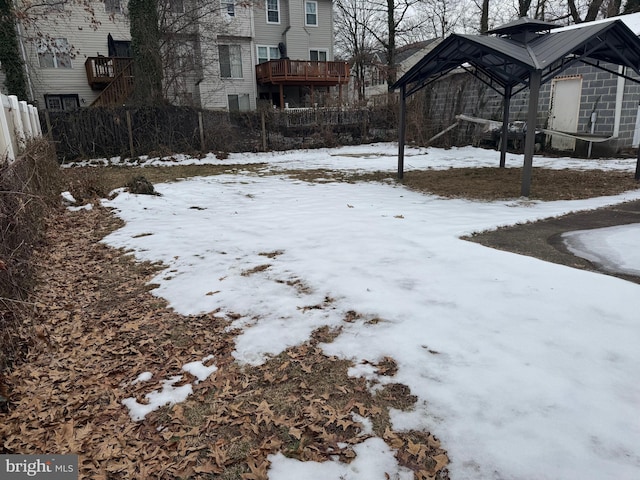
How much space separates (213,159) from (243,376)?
→ 14.3 meters

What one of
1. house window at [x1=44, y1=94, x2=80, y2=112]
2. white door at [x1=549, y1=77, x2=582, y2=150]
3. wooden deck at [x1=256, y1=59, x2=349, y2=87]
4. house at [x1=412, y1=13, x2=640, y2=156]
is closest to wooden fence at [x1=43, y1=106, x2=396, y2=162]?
wooden deck at [x1=256, y1=59, x2=349, y2=87]

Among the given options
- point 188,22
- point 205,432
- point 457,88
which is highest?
point 188,22

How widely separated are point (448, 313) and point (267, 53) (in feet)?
82.1

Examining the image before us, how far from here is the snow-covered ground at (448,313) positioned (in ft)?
6.81

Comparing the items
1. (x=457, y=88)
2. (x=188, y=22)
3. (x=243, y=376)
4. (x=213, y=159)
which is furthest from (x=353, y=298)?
(x=188, y=22)

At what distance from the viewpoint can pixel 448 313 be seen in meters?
3.37

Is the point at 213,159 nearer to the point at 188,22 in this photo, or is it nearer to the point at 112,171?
the point at 112,171

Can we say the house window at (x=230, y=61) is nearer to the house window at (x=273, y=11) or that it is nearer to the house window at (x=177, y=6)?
the house window at (x=273, y=11)

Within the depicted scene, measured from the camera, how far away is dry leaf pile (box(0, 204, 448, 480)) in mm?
2119

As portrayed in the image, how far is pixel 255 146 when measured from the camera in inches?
707

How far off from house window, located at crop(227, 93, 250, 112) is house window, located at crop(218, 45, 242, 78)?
1091 millimetres

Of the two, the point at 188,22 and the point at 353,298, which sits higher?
the point at 188,22

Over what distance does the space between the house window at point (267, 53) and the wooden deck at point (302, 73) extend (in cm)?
82

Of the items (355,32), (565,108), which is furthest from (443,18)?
(565,108)
